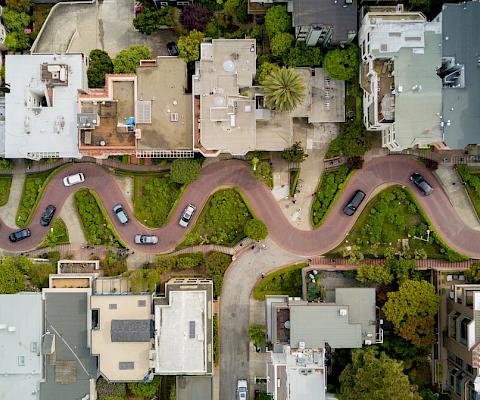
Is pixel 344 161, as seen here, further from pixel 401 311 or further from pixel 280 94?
pixel 401 311

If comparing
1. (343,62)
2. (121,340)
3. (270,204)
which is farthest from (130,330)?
(343,62)

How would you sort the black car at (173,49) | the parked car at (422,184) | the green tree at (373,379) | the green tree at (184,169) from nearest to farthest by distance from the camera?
the green tree at (373,379), the green tree at (184,169), the parked car at (422,184), the black car at (173,49)

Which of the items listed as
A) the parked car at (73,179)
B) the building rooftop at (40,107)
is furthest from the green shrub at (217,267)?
the building rooftop at (40,107)

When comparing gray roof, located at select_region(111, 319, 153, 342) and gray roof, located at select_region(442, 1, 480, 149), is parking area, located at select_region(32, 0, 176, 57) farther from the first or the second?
gray roof, located at select_region(111, 319, 153, 342)

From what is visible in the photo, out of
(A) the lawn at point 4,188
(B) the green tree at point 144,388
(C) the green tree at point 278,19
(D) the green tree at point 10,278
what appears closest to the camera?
(C) the green tree at point 278,19

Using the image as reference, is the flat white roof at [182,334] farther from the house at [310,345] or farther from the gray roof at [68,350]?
the gray roof at [68,350]

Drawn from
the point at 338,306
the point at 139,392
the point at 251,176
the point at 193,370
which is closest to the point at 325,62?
the point at 251,176
